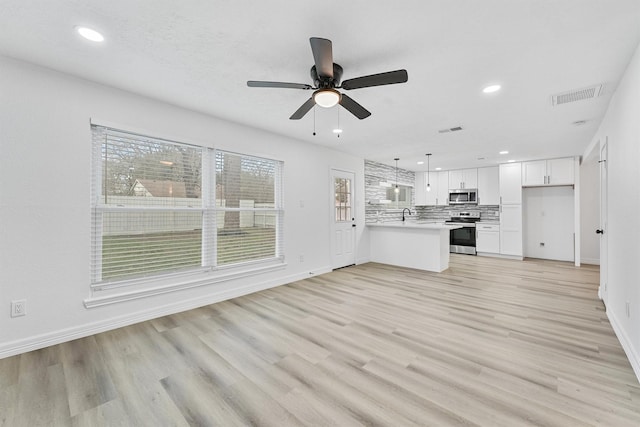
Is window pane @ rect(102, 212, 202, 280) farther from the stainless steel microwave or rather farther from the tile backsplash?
the stainless steel microwave

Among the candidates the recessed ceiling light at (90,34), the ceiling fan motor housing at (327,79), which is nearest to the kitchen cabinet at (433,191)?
the ceiling fan motor housing at (327,79)

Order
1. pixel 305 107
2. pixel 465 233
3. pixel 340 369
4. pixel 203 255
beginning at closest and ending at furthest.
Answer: pixel 340 369, pixel 305 107, pixel 203 255, pixel 465 233

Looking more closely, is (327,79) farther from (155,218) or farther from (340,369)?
(155,218)

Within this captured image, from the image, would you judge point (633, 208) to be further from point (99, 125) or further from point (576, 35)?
point (99, 125)

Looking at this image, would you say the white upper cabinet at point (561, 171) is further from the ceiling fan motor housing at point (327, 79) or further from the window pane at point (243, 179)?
the ceiling fan motor housing at point (327, 79)

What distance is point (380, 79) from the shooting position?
201 centimetres

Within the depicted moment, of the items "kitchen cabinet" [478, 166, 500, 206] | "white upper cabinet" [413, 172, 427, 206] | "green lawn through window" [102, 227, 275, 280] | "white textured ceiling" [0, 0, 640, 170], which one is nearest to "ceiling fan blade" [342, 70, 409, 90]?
"white textured ceiling" [0, 0, 640, 170]

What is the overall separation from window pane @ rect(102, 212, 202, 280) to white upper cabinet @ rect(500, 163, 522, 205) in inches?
278

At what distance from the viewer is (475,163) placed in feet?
22.7

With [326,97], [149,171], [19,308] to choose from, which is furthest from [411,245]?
[19,308]

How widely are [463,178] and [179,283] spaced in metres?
7.61

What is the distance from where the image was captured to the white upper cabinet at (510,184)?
6.61m

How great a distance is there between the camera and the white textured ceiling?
5.65 feet

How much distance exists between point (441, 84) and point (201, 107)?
9.00ft
